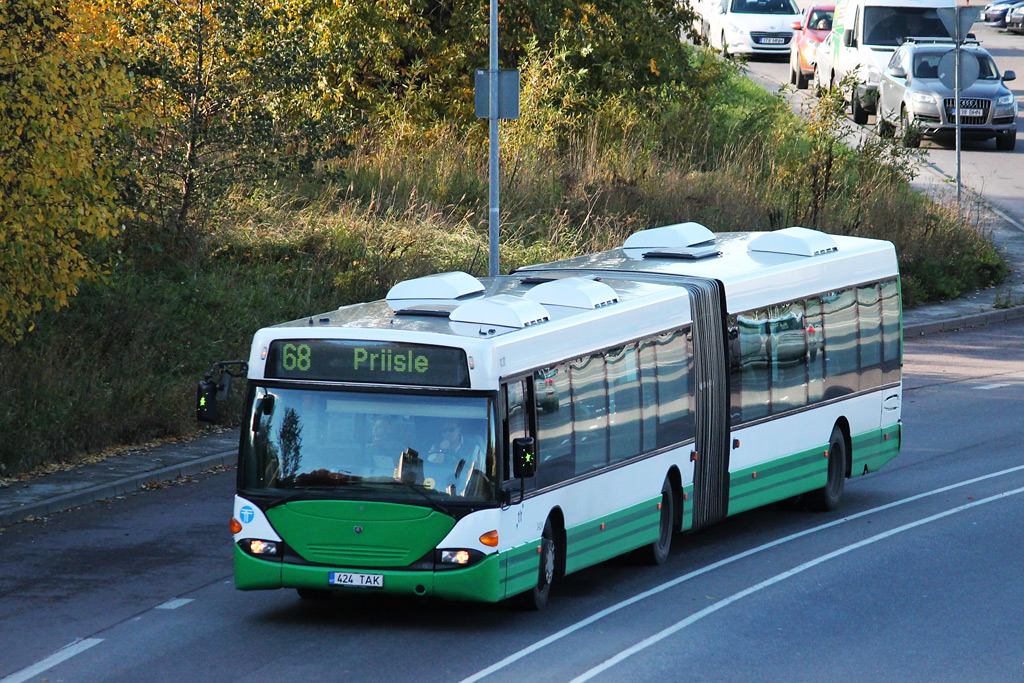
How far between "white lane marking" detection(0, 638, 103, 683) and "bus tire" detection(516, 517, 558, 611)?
3.09 m

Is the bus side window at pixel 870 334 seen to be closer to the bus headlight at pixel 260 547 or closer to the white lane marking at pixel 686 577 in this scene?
the white lane marking at pixel 686 577

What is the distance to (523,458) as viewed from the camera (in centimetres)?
1098

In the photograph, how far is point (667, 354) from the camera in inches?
540

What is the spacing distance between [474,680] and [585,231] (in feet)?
61.5

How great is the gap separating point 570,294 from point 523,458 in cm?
224

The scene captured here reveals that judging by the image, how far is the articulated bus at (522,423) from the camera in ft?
35.7

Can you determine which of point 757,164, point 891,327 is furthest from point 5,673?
point 757,164

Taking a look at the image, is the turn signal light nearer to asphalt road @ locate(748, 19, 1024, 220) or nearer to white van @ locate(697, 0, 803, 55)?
asphalt road @ locate(748, 19, 1024, 220)

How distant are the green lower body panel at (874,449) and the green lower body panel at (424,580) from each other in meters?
6.98

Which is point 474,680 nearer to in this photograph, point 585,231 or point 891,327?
point 891,327

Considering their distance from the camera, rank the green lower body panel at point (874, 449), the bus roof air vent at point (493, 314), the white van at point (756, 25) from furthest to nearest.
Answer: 1. the white van at point (756, 25)
2. the green lower body panel at point (874, 449)
3. the bus roof air vent at point (493, 314)

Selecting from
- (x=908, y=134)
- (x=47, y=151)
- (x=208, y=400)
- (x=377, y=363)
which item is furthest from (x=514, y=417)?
(x=908, y=134)

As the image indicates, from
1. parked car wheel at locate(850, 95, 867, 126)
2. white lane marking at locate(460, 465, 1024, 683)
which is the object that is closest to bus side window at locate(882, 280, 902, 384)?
white lane marking at locate(460, 465, 1024, 683)

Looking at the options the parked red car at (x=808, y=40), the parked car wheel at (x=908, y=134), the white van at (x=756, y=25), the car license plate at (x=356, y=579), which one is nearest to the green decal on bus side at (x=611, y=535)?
the car license plate at (x=356, y=579)
